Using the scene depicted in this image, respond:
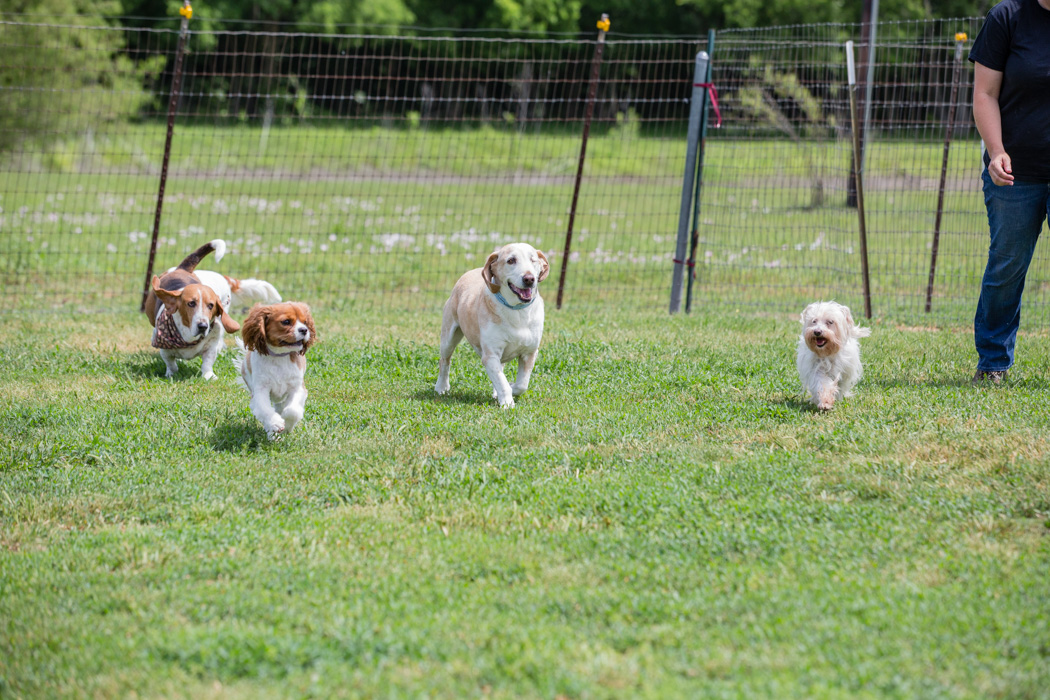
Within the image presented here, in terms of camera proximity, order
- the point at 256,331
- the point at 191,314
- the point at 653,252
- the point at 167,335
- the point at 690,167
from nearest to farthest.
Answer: the point at 256,331 → the point at 191,314 → the point at 167,335 → the point at 690,167 → the point at 653,252

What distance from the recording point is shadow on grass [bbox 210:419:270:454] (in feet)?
17.8

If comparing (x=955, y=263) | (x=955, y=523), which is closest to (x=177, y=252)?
(x=955, y=263)

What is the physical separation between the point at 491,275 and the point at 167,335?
7.79ft

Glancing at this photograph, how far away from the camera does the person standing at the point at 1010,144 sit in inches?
233

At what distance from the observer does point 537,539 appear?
163 inches

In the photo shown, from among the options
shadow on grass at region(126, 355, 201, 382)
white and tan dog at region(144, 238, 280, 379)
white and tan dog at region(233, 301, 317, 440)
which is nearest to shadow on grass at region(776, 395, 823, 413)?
white and tan dog at region(233, 301, 317, 440)

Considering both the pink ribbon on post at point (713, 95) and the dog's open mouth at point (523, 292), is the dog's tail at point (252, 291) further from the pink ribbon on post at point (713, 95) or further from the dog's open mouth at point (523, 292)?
the pink ribbon on post at point (713, 95)

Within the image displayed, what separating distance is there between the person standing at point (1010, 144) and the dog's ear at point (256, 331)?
167 inches

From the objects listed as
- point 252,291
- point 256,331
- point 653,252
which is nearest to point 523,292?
point 256,331

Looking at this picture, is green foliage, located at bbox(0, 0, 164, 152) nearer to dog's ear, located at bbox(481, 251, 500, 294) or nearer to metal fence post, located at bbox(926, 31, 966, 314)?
dog's ear, located at bbox(481, 251, 500, 294)

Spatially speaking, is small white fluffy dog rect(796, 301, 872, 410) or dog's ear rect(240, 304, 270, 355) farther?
small white fluffy dog rect(796, 301, 872, 410)

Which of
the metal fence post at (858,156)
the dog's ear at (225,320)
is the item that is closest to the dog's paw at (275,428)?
the dog's ear at (225,320)

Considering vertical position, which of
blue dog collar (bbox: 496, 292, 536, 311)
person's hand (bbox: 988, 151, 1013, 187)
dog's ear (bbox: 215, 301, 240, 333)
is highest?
person's hand (bbox: 988, 151, 1013, 187)

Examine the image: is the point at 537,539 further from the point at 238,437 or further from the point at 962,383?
the point at 962,383
